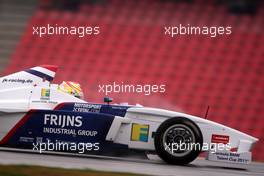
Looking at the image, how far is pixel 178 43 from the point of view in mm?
15484

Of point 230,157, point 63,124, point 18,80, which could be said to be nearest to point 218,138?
point 230,157

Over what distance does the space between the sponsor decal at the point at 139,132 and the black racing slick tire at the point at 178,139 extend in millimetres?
182

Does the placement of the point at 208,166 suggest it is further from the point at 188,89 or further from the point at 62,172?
the point at 188,89

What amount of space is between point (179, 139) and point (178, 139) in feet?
0.04

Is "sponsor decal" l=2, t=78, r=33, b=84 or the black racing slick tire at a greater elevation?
"sponsor decal" l=2, t=78, r=33, b=84

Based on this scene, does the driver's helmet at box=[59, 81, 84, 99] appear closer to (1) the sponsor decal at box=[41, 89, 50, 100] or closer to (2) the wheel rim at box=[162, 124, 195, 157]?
(1) the sponsor decal at box=[41, 89, 50, 100]

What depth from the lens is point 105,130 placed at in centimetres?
942

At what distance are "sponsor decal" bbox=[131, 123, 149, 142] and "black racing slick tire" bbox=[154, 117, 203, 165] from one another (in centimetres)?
18

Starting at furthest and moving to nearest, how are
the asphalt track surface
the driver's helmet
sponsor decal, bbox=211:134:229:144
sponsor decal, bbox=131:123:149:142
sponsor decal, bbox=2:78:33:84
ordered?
the driver's helmet → sponsor decal, bbox=2:78:33:84 → sponsor decal, bbox=211:134:229:144 → sponsor decal, bbox=131:123:149:142 → the asphalt track surface

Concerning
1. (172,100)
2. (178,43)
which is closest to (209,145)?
(172,100)

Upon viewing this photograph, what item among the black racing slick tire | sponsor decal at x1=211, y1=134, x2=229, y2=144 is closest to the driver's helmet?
the black racing slick tire

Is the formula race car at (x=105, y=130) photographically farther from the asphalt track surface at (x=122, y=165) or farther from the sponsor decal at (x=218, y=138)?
the asphalt track surface at (x=122, y=165)

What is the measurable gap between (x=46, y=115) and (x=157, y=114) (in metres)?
1.50

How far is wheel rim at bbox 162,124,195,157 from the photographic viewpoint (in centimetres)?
936
